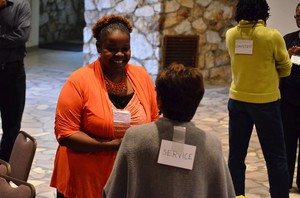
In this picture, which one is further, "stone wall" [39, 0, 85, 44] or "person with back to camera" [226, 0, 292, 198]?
"stone wall" [39, 0, 85, 44]

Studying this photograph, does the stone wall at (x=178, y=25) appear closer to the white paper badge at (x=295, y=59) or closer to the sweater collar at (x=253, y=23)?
the white paper badge at (x=295, y=59)

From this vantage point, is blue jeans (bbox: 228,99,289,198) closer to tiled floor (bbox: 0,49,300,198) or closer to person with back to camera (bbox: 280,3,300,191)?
person with back to camera (bbox: 280,3,300,191)

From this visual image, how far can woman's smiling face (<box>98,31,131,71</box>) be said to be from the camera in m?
2.22

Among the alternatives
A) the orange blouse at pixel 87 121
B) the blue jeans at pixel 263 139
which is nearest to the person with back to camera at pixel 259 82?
the blue jeans at pixel 263 139

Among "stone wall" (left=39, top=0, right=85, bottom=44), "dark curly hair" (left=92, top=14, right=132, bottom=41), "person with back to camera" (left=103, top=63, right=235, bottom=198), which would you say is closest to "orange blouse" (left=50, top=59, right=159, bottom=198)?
"dark curly hair" (left=92, top=14, right=132, bottom=41)

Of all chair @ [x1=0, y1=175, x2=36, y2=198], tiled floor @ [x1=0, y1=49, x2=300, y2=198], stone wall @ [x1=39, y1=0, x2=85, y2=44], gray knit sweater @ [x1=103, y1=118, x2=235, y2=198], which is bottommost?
tiled floor @ [x1=0, y1=49, x2=300, y2=198]

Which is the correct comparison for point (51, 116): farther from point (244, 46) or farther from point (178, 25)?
point (244, 46)

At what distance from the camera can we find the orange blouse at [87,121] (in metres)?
2.19

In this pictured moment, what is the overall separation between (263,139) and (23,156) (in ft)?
4.65

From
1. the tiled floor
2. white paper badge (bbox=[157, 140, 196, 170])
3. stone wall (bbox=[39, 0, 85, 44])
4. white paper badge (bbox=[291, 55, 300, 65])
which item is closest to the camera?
white paper badge (bbox=[157, 140, 196, 170])

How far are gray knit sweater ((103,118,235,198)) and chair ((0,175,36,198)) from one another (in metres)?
0.58

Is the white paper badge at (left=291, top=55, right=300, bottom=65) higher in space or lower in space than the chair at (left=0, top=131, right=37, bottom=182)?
higher

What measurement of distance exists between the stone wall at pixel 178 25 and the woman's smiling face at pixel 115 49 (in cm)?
523

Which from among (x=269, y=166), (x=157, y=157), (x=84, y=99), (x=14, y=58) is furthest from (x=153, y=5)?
(x=157, y=157)
